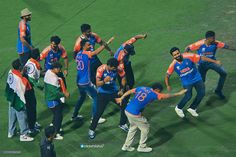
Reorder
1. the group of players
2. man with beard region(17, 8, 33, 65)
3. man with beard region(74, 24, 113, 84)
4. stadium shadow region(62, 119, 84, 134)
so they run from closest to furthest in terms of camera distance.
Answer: the group of players
stadium shadow region(62, 119, 84, 134)
man with beard region(74, 24, 113, 84)
man with beard region(17, 8, 33, 65)

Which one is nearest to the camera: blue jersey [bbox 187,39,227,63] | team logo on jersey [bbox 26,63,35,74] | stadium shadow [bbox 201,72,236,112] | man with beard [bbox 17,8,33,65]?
team logo on jersey [bbox 26,63,35,74]

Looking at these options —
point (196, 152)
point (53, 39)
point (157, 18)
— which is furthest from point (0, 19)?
point (196, 152)

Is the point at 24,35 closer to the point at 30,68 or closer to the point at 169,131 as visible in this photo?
the point at 30,68

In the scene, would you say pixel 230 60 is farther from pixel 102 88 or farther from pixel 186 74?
pixel 102 88

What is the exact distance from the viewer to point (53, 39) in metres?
13.6

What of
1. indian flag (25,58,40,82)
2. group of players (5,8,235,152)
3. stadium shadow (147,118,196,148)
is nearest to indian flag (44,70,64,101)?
group of players (5,8,235,152)

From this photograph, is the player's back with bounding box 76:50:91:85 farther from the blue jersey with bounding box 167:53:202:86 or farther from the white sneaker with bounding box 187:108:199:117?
the white sneaker with bounding box 187:108:199:117

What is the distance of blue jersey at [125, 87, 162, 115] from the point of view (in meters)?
11.8

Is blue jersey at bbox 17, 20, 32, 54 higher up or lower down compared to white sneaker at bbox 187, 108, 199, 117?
higher up

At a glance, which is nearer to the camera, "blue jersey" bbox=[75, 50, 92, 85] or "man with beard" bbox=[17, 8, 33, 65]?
"blue jersey" bbox=[75, 50, 92, 85]

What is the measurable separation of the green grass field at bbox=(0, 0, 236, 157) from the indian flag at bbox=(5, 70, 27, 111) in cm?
116

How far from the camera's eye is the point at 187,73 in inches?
523

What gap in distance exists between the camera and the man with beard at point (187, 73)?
13.2m

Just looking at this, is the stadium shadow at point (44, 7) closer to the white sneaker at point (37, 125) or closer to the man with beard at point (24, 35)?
the man with beard at point (24, 35)
